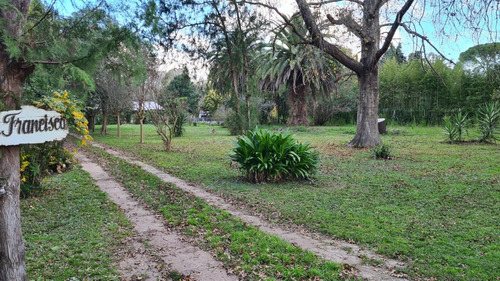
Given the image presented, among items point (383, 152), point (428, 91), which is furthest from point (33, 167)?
point (428, 91)

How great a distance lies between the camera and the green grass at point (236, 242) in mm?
3430

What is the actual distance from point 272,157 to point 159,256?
4.07m

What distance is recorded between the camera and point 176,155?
12562 millimetres

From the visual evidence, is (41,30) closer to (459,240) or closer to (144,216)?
(144,216)

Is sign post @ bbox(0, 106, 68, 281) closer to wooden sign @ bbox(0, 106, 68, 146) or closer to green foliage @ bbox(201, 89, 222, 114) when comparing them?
wooden sign @ bbox(0, 106, 68, 146)

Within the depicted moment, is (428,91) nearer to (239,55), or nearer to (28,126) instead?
(239,55)

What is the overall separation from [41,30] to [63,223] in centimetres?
308

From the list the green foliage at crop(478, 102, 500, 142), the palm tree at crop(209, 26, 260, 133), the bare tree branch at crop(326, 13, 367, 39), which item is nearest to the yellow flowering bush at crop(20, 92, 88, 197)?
the palm tree at crop(209, 26, 260, 133)

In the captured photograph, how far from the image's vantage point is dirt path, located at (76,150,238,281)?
3.47 m

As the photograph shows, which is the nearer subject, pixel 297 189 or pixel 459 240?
pixel 459 240

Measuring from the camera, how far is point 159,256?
3906 millimetres

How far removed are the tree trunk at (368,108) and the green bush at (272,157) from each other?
6286 mm

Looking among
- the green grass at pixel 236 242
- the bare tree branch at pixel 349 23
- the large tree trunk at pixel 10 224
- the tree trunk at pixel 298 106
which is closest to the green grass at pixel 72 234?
the large tree trunk at pixel 10 224

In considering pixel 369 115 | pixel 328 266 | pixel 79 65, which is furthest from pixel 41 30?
pixel 369 115
